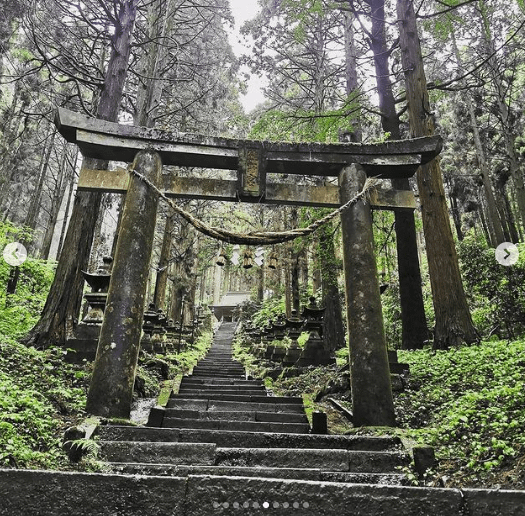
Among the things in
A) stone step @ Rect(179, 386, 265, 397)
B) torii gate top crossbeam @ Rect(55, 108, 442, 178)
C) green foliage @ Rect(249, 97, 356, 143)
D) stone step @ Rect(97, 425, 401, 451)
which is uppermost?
green foliage @ Rect(249, 97, 356, 143)

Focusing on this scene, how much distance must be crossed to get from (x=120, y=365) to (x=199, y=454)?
184cm

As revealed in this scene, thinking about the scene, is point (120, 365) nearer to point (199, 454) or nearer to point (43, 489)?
point (199, 454)

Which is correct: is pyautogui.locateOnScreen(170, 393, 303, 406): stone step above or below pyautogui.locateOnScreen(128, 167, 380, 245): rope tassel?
below

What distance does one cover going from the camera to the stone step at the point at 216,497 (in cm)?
234

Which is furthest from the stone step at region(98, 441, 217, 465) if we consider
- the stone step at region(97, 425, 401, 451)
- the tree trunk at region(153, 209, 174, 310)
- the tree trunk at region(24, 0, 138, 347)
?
the tree trunk at region(153, 209, 174, 310)

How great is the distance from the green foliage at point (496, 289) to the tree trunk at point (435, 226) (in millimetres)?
1853

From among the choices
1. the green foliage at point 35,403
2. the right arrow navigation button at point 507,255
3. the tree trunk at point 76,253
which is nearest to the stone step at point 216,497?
the green foliage at point 35,403

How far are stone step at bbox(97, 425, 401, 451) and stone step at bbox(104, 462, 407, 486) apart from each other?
0.69 meters

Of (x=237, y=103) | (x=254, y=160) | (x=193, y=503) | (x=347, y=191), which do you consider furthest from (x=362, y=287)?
(x=237, y=103)

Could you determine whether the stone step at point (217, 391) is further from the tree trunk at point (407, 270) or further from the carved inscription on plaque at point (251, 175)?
the tree trunk at point (407, 270)

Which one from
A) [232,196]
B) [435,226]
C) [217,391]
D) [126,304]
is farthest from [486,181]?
[126,304]

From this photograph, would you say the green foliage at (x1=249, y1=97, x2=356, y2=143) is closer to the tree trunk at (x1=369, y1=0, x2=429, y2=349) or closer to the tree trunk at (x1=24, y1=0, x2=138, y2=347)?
the tree trunk at (x1=369, y1=0, x2=429, y2=349)

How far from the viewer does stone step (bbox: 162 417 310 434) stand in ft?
15.9

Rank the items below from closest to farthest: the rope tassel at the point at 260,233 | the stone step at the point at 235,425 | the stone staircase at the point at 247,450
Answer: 1. the stone staircase at the point at 247,450
2. the stone step at the point at 235,425
3. the rope tassel at the point at 260,233
